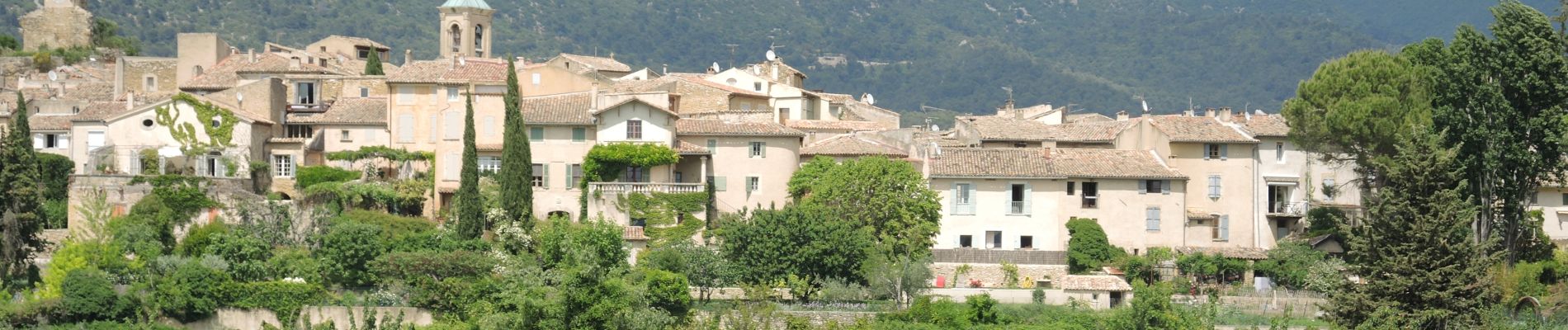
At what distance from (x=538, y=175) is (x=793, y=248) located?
29.3 feet

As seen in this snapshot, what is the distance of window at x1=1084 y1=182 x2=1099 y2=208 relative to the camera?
191 feet

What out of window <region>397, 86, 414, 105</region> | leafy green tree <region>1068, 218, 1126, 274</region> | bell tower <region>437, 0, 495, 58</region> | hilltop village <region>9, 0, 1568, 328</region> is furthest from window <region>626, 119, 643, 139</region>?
bell tower <region>437, 0, 495, 58</region>

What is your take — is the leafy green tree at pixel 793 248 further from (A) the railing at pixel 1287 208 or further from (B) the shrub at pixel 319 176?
(A) the railing at pixel 1287 208

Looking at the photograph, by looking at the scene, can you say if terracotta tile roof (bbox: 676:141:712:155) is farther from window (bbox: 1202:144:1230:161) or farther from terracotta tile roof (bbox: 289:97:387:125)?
window (bbox: 1202:144:1230:161)

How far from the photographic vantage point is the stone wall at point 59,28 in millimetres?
100250

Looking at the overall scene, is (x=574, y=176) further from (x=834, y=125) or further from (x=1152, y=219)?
(x=1152, y=219)

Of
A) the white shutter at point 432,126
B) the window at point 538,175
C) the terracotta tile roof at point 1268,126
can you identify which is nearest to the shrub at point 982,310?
the terracotta tile roof at point 1268,126

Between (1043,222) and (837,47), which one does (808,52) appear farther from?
(1043,222)

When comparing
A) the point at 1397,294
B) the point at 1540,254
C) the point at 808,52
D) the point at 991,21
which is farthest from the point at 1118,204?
the point at 991,21

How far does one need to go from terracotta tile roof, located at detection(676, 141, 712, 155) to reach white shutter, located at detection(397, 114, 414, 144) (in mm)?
7909

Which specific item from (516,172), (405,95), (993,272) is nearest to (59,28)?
(405,95)

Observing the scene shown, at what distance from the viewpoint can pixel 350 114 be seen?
206 feet

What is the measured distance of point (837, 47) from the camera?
145750 mm

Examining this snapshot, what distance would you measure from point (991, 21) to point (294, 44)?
2318 inches
